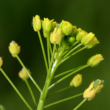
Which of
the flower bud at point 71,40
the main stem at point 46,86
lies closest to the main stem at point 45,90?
the main stem at point 46,86

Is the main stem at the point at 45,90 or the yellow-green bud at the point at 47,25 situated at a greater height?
the yellow-green bud at the point at 47,25

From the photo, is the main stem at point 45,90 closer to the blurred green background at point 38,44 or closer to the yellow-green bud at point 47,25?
the yellow-green bud at point 47,25

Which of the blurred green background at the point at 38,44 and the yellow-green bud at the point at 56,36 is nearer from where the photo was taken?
the yellow-green bud at the point at 56,36

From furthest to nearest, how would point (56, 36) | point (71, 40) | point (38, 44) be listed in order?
point (38, 44), point (71, 40), point (56, 36)

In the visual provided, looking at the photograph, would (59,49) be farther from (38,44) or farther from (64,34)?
(38,44)

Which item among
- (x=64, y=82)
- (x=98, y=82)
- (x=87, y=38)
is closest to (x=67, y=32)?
(x=87, y=38)

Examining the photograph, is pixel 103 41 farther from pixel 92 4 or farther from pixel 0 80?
pixel 0 80

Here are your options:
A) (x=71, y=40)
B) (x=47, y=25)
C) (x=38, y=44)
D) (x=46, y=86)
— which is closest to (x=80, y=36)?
(x=71, y=40)

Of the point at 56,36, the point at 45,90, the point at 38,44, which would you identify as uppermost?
the point at 56,36
